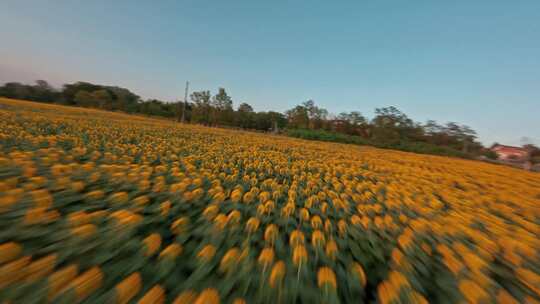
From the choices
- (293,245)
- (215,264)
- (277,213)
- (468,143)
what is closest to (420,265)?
(293,245)

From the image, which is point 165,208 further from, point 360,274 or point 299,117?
point 299,117

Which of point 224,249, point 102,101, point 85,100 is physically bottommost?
point 224,249

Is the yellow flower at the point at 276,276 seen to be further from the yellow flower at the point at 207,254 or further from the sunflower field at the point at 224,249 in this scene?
the yellow flower at the point at 207,254

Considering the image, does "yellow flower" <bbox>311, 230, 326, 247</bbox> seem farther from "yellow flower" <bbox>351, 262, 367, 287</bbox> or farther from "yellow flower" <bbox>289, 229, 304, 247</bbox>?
"yellow flower" <bbox>351, 262, 367, 287</bbox>

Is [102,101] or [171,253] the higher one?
[102,101]

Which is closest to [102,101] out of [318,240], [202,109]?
[202,109]

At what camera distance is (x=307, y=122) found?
3844 cm

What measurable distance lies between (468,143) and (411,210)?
2849 centimetres

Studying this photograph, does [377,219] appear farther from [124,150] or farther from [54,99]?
[54,99]

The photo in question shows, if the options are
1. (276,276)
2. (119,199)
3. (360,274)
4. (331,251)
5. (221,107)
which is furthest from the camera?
(221,107)

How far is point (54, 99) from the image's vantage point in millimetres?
39625

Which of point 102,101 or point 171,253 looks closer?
point 171,253

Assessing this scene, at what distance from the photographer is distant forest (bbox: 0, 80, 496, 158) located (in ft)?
74.9

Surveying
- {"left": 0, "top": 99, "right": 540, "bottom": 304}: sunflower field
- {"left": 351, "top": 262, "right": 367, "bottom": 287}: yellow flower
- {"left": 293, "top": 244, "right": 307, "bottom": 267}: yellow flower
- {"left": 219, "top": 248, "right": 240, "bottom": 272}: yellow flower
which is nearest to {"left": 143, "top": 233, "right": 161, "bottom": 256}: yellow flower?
{"left": 0, "top": 99, "right": 540, "bottom": 304}: sunflower field
